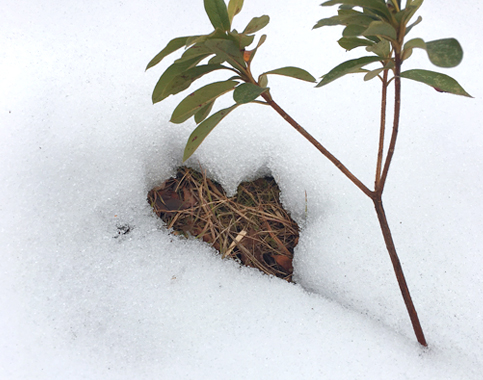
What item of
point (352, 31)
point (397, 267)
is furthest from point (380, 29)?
point (397, 267)

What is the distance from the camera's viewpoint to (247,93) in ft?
2.23

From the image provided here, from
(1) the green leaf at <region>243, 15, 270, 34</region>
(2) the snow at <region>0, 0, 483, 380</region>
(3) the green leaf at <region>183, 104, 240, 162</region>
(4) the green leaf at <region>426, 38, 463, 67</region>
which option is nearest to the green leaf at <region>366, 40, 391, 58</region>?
(4) the green leaf at <region>426, 38, 463, 67</region>

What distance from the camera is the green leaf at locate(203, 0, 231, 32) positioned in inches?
29.0

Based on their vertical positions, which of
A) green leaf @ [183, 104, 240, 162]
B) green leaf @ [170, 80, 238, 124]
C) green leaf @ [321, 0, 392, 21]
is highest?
green leaf @ [321, 0, 392, 21]

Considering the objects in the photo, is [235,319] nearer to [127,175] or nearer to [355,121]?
[127,175]

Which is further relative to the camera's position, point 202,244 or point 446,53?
point 202,244

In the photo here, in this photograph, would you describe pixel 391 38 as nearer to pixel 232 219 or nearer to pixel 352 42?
pixel 352 42

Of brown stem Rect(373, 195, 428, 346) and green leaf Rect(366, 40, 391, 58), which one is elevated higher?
green leaf Rect(366, 40, 391, 58)

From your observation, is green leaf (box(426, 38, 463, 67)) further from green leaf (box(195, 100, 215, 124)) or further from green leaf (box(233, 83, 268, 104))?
green leaf (box(195, 100, 215, 124))

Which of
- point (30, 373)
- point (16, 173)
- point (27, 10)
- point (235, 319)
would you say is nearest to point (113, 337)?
point (30, 373)

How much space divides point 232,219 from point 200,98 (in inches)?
18.4

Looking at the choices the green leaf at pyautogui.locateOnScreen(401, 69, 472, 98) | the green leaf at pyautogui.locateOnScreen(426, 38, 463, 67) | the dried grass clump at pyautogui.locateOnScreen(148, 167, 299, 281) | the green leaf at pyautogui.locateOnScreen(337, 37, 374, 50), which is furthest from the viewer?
the dried grass clump at pyautogui.locateOnScreen(148, 167, 299, 281)

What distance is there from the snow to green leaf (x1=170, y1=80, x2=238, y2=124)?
38cm

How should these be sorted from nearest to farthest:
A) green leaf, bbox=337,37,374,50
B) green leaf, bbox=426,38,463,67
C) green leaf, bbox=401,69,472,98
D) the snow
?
green leaf, bbox=426,38,463,67 < green leaf, bbox=401,69,472,98 < green leaf, bbox=337,37,374,50 < the snow
